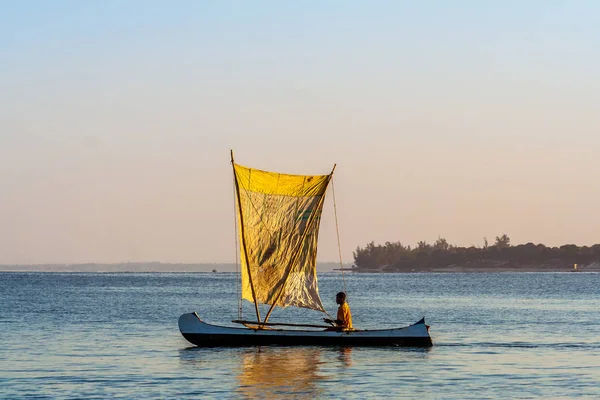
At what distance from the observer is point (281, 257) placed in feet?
142

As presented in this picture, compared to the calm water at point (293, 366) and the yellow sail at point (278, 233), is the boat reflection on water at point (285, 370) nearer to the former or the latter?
the calm water at point (293, 366)

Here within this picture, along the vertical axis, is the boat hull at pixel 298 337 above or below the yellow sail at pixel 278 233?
below

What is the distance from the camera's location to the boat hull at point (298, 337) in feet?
140

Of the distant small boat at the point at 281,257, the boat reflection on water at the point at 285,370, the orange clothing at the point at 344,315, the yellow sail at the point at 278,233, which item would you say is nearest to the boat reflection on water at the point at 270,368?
the boat reflection on water at the point at 285,370

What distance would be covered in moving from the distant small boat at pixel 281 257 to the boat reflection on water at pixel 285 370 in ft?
2.41

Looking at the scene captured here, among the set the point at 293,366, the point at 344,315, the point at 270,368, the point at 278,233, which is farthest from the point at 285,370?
the point at 278,233

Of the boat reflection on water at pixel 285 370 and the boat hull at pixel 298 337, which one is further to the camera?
the boat hull at pixel 298 337

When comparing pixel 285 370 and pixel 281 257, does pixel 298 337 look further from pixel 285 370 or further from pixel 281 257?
pixel 285 370

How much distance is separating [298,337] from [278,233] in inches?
172

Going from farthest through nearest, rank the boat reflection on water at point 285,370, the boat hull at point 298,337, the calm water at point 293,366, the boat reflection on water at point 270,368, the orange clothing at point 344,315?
the boat hull at point 298,337, the orange clothing at point 344,315, the boat reflection on water at point 270,368, the boat reflection on water at point 285,370, the calm water at point 293,366

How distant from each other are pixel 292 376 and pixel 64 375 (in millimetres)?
7689

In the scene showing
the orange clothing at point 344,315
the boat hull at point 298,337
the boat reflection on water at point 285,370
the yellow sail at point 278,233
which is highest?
the yellow sail at point 278,233

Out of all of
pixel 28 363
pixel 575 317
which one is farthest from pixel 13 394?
pixel 575 317

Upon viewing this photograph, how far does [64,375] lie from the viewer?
35.1 metres
